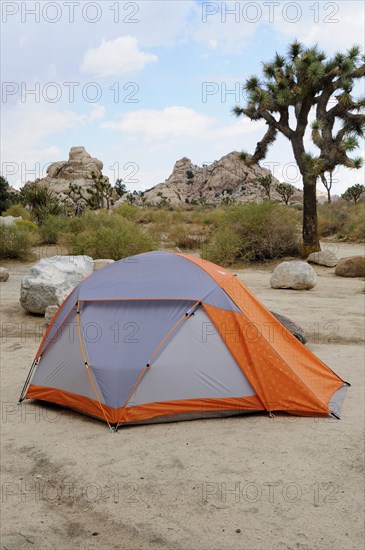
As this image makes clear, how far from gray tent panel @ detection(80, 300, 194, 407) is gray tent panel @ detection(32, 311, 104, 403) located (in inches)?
5.3

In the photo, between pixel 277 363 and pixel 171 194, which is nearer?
pixel 277 363

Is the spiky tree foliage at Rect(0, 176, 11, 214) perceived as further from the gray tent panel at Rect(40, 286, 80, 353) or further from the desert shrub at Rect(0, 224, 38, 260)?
the gray tent panel at Rect(40, 286, 80, 353)

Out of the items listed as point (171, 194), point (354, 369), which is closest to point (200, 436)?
point (354, 369)

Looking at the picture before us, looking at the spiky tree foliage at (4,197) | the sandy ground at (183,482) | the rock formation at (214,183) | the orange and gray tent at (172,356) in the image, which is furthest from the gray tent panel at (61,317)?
the rock formation at (214,183)

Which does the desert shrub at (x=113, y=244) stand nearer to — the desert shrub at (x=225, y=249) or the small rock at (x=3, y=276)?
the desert shrub at (x=225, y=249)

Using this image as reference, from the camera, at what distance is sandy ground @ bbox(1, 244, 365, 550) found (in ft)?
10.6

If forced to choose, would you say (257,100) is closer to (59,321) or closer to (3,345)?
(3,345)

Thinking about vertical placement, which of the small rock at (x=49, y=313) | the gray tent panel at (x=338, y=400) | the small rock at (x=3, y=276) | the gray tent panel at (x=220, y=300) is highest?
the gray tent panel at (x=220, y=300)

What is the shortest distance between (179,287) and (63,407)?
1650 millimetres

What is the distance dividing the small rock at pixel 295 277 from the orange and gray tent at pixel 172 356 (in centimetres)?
684

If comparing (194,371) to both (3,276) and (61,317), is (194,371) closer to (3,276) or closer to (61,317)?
(61,317)

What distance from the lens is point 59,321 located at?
19.1 feet

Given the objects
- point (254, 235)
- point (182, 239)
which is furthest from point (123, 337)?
point (182, 239)

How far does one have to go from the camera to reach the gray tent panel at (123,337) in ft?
16.4
